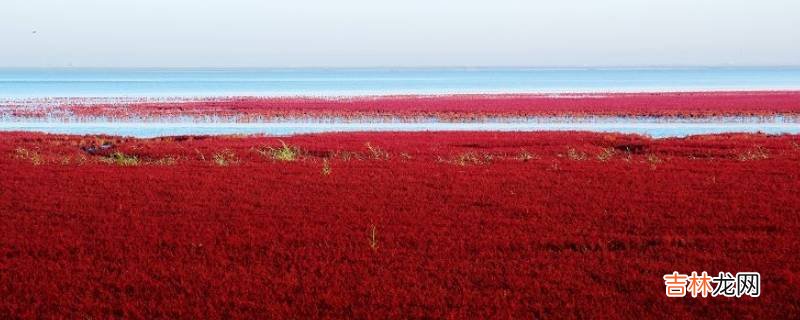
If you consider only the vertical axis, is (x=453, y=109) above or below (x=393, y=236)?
below

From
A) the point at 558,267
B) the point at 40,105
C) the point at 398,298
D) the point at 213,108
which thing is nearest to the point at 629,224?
the point at 558,267

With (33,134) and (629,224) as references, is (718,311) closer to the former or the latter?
(629,224)

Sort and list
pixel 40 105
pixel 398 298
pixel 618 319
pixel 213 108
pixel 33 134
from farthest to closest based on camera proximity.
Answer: pixel 40 105, pixel 213 108, pixel 33 134, pixel 398 298, pixel 618 319

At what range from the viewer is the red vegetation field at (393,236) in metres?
8.88

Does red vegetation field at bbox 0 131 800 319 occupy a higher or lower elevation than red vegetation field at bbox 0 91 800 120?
higher

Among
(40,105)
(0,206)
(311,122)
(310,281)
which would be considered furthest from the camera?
(40,105)

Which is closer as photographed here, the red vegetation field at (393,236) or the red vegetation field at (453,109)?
the red vegetation field at (393,236)

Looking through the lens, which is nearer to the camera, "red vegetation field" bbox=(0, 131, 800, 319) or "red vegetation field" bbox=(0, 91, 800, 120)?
"red vegetation field" bbox=(0, 131, 800, 319)

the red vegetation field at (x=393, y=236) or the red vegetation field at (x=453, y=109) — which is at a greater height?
the red vegetation field at (x=393, y=236)

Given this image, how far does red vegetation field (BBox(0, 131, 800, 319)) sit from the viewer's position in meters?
8.88

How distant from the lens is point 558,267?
10.3m

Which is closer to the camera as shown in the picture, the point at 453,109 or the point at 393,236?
the point at 393,236

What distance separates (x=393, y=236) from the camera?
12.3 m

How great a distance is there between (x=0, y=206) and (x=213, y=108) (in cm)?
4471
